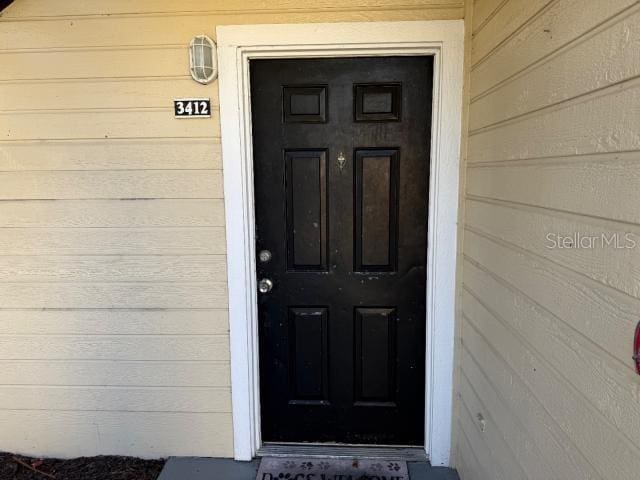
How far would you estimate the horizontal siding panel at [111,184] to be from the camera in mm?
2021

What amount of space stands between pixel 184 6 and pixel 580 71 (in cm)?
164

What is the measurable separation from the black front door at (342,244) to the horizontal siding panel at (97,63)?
0.37 meters

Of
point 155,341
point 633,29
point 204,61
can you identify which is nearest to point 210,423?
point 155,341

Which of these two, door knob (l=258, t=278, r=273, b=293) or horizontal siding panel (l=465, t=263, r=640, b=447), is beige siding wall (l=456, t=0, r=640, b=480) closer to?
horizontal siding panel (l=465, t=263, r=640, b=447)

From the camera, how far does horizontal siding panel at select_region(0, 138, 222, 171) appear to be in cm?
200

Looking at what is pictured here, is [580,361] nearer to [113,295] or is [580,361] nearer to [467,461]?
[467,461]

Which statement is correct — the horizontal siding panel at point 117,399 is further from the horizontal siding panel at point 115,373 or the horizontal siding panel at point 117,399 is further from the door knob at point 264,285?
the door knob at point 264,285

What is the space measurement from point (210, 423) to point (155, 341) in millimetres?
503

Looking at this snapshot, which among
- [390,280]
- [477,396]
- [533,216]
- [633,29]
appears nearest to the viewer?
[633,29]

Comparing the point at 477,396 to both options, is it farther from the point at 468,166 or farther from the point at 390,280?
the point at 468,166

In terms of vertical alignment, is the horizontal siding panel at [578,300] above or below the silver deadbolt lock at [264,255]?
above

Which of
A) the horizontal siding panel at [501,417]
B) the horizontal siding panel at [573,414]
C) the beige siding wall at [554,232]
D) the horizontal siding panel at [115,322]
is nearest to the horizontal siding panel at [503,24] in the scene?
the beige siding wall at [554,232]

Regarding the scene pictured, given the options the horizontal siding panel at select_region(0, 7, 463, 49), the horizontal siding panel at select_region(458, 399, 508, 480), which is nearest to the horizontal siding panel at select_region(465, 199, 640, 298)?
the horizontal siding panel at select_region(458, 399, 508, 480)

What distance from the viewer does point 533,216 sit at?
125 cm
